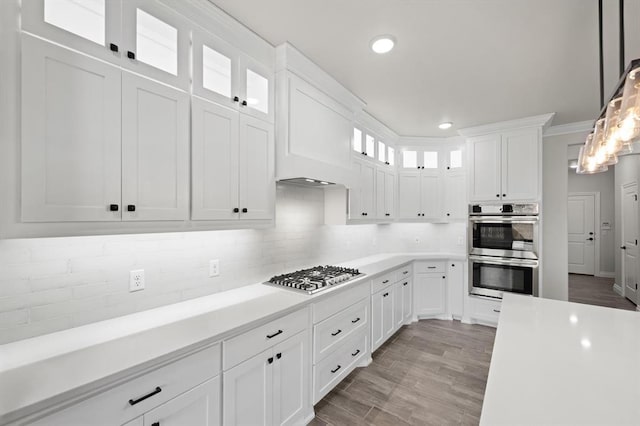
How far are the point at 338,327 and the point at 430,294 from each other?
91.4 inches

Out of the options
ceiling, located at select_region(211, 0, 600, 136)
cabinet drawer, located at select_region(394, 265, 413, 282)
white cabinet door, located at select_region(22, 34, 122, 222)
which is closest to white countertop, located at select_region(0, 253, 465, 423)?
white cabinet door, located at select_region(22, 34, 122, 222)

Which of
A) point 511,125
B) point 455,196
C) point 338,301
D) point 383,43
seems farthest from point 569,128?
point 338,301

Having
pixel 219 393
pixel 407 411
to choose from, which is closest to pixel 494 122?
pixel 407 411

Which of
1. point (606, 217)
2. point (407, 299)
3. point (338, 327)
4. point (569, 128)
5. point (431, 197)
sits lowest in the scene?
point (407, 299)

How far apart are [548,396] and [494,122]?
12.1 feet

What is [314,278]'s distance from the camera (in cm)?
258

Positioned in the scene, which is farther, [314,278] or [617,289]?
[617,289]

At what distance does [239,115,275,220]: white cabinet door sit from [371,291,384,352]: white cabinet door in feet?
5.50

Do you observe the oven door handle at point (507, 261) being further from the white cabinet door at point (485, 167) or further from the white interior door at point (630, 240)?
the white interior door at point (630, 240)

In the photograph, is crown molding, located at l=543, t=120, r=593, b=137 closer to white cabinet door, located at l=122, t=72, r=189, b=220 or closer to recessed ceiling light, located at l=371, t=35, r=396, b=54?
recessed ceiling light, located at l=371, t=35, r=396, b=54

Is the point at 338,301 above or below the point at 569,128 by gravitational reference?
below

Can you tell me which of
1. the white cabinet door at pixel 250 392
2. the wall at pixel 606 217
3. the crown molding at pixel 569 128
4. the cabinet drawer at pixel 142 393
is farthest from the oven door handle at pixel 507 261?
the wall at pixel 606 217

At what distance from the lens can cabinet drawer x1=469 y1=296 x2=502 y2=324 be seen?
12.9ft

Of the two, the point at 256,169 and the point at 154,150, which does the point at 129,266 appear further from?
the point at 256,169
